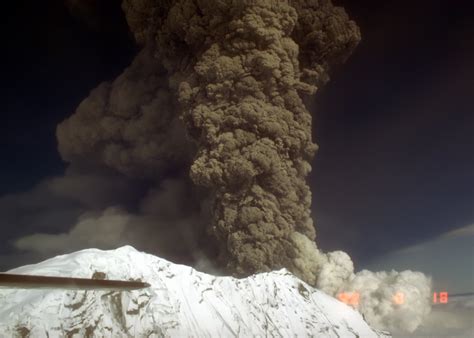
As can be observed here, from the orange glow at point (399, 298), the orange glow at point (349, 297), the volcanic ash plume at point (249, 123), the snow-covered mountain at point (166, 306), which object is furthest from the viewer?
the orange glow at point (399, 298)

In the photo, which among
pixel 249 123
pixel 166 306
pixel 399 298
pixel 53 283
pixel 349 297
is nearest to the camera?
pixel 53 283

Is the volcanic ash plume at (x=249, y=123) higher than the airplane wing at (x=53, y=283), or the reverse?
the volcanic ash plume at (x=249, y=123)

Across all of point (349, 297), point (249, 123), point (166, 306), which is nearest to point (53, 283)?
point (166, 306)

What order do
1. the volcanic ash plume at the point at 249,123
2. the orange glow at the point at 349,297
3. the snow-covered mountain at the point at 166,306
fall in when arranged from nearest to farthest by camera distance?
1. the snow-covered mountain at the point at 166,306
2. the volcanic ash plume at the point at 249,123
3. the orange glow at the point at 349,297

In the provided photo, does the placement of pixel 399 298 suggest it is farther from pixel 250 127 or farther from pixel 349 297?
pixel 250 127

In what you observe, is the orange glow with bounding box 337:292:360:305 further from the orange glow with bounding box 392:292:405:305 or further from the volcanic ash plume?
the orange glow with bounding box 392:292:405:305

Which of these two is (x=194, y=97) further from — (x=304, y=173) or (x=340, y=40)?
(x=340, y=40)

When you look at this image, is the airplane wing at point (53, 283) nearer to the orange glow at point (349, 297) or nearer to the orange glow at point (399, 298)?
the orange glow at point (349, 297)

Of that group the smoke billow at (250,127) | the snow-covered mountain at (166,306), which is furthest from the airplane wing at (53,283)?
the smoke billow at (250,127)
